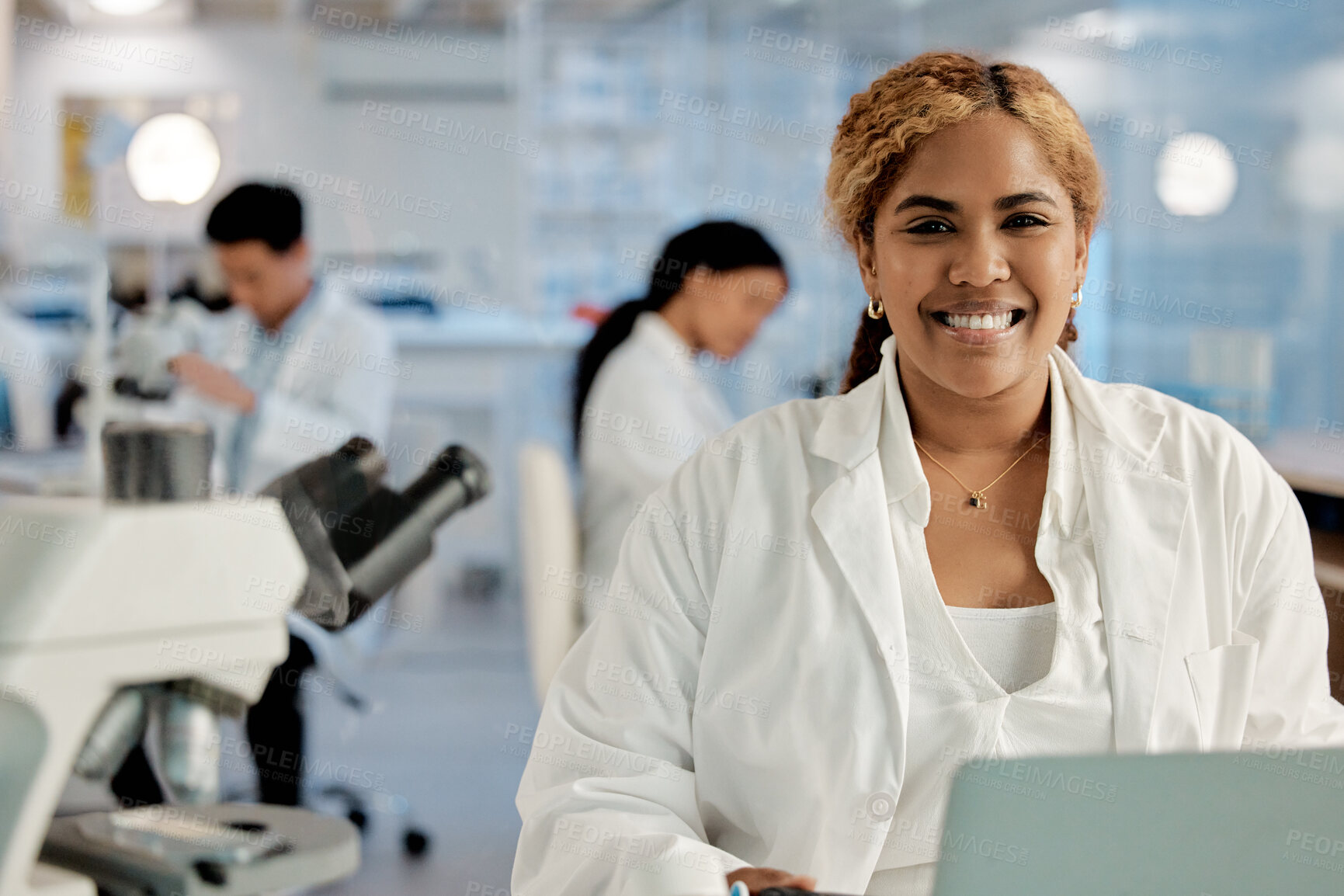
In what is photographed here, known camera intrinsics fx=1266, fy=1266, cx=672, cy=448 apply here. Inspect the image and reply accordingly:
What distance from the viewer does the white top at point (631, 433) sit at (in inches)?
99.6

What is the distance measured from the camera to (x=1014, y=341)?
121cm

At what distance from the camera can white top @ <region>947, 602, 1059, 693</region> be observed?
45.3 inches

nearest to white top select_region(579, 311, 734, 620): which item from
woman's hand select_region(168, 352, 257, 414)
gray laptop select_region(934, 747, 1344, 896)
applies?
woman's hand select_region(168, 352, 257, 414)

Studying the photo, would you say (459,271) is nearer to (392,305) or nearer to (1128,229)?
(392,305)

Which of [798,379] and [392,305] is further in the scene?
[392,305]

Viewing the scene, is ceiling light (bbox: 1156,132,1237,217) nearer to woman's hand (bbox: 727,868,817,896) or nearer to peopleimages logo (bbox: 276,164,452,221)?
Result: woman's hand (bbox: 727,868,817,896)

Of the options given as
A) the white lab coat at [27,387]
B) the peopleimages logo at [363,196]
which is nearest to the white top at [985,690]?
the white lab coat at [27,387]

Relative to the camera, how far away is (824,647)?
1.14m

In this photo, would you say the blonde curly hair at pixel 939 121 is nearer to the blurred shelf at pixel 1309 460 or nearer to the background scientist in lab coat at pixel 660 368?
the blurred shelf at pixel 1309 460

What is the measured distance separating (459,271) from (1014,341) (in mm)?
4844

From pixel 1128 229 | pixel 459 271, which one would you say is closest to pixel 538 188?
pixel 459 271

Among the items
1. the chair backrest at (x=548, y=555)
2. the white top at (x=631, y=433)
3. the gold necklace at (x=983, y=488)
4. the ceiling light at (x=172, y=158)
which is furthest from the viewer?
the white top at (x=631, y=433)

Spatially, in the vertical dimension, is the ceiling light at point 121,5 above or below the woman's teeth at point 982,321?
above

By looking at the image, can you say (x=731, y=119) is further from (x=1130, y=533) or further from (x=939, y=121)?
(x=1130, y=533)
